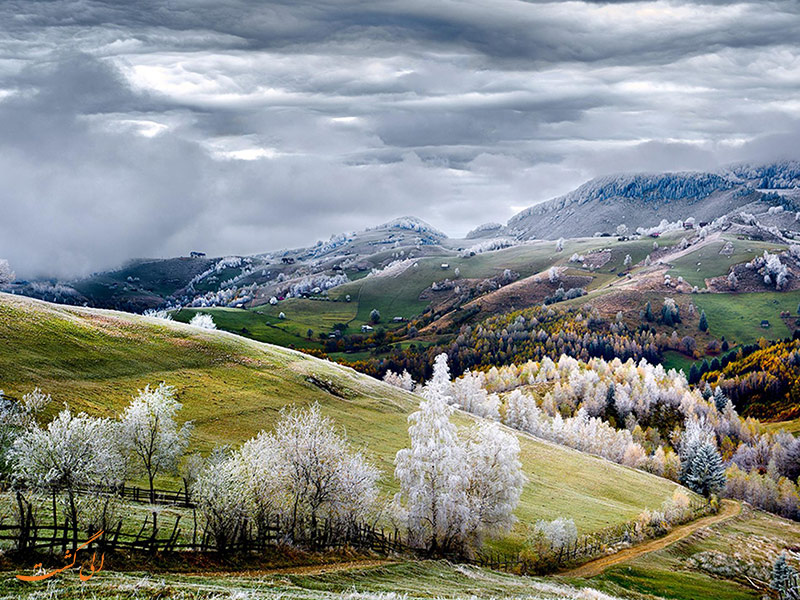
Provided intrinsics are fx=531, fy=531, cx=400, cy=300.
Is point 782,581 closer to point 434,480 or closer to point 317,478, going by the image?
point 434,480

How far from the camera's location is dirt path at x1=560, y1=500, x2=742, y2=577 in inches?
Answer: 2657

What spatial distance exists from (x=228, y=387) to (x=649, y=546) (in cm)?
7329

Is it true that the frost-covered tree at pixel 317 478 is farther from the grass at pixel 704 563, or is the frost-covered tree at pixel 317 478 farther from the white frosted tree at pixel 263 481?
the grass at pixel 704 563

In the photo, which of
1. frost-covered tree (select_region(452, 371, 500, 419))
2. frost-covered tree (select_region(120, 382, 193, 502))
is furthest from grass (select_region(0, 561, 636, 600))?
frost-covered tree (select_region(452, 371, 500, 419))

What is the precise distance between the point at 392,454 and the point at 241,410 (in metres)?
25.2

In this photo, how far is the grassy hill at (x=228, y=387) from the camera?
76.4 meters

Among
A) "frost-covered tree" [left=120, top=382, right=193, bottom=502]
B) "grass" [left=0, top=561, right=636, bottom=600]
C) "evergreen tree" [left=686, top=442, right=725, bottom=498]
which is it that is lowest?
"evergreen tree" [left=686, top=442, right=725, bottom=498]

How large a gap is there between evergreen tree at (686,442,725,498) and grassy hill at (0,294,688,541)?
291 inches

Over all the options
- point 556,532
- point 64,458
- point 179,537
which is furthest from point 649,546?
point 64,458

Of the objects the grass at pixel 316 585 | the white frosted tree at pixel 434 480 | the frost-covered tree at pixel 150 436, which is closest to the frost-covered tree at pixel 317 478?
the white frosted tree at pixel 434 480

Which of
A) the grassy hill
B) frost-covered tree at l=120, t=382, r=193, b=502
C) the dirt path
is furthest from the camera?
the grassy hill

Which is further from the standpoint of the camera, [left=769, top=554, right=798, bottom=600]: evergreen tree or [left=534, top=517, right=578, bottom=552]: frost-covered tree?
[left=769, top=554, right=798, bottom=600]: evergreen tree

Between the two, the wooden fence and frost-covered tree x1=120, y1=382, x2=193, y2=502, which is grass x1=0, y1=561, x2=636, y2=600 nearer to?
the wooden fence

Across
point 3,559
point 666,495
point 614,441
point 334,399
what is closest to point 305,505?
point 3,559
